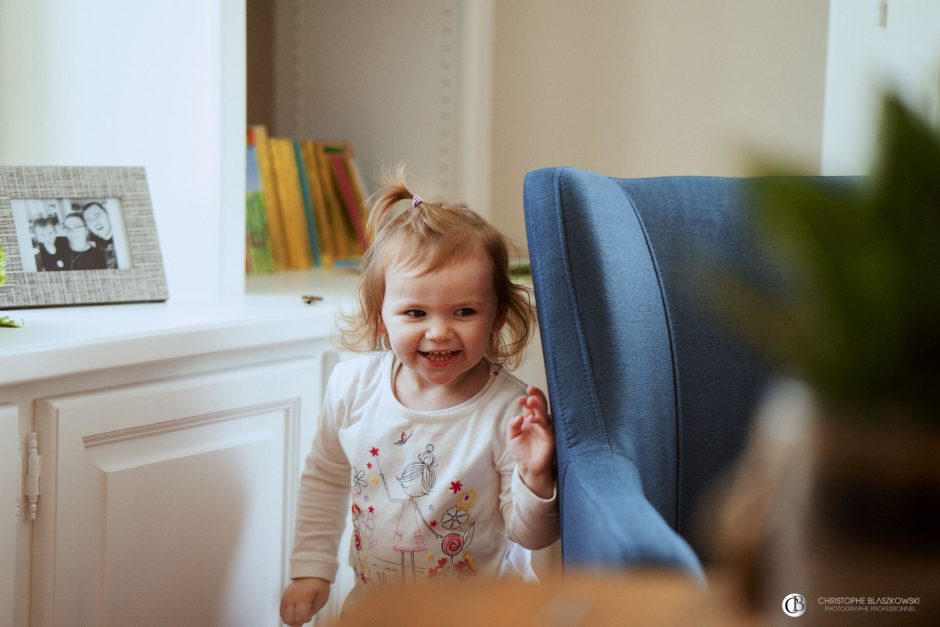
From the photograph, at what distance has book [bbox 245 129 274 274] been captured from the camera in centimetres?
181

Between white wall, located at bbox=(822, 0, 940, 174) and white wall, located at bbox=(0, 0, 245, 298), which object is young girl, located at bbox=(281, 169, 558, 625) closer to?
white wall, located at bbox=(0, 0, 245, 298)

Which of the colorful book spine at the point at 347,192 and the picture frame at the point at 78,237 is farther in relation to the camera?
the colorful book spine at the point at 347,192

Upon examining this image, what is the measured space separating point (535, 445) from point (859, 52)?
0.94 metres

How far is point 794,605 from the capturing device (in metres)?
0.38

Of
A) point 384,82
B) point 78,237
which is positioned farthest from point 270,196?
point 78,237

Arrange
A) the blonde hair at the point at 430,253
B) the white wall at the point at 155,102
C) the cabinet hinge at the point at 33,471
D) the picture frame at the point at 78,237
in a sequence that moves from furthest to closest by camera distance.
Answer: the white wall at the point at 155,102 < the picture frame at the point at 78,237 < the blonde hair at the point at 430,253 < the cabinet hinge at the point at 33,471

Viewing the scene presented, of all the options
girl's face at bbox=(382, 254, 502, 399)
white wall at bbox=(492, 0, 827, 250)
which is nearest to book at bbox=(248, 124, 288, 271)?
white wall at bbox=(492, 0, 827, 250)

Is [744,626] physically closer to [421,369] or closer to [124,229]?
[421,369]

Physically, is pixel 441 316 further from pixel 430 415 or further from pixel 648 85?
pixel 648 85

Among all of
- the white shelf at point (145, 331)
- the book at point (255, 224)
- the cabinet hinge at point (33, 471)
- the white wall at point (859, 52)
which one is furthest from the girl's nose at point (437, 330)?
the book at point (255, 224)

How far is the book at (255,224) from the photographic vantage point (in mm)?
1809

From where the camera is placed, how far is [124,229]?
134 cm

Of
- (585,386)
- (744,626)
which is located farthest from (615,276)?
(744,626)

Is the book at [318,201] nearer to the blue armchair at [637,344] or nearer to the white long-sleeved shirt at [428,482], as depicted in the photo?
the white long-sleeved shirt at [428,482]
